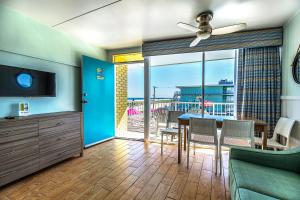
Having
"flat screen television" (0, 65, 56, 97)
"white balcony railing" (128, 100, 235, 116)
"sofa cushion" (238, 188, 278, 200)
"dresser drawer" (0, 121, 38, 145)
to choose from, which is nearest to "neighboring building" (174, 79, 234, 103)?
"white balcony railing" (128, 100, 235, 116)

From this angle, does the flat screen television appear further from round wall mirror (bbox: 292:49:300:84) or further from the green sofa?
round wall mirror (bbox: 292:49:300:84)

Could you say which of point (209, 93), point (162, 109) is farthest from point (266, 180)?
point (162, 109)

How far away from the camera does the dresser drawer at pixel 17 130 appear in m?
1.86

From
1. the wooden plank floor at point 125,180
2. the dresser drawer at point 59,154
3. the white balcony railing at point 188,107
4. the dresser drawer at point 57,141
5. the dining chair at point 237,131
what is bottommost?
the wooden plank floor at point 125,180

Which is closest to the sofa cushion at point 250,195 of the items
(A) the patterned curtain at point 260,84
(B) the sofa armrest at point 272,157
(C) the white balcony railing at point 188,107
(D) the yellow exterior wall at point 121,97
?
(B) the sofa armrest at point 272,157

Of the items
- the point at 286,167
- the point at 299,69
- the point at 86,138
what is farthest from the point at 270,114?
the point at 86,138

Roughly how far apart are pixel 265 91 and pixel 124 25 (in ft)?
8.96

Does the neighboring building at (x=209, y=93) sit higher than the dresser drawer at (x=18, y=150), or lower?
higher

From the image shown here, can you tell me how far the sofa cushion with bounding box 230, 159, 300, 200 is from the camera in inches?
45.9

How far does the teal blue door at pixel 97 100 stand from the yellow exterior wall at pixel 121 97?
0.40 meters

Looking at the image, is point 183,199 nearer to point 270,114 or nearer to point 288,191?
point 288,191

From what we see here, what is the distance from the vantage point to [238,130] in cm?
220

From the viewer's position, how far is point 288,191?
1177mm

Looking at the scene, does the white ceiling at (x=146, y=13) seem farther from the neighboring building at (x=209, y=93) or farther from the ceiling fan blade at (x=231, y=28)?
the neighboring building at (x=209, y=93)
